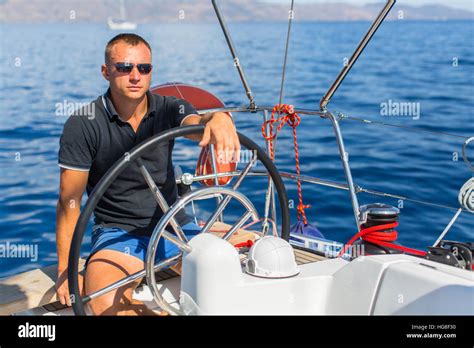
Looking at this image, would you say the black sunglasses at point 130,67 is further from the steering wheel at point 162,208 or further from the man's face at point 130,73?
the steering wheel at point 162,208

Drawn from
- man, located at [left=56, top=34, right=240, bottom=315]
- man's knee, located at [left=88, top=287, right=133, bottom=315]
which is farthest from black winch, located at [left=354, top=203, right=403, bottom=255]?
man's knee, located at [left=88, top=287, right=133, bottom=315]

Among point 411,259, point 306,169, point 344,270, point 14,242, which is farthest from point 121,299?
point 306,169

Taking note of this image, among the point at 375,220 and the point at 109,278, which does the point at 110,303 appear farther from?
the point at 375,220

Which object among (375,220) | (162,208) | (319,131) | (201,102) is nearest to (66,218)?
(162,208)

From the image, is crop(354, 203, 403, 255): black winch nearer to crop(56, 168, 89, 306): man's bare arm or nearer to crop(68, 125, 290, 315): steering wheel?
crop(68, 125, 290, 315): steering wheel

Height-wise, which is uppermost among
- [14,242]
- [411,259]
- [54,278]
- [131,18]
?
[131,18]

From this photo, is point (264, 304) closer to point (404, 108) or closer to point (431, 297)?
point (431, 297)

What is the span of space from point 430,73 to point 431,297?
14.3m

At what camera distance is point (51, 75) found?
15.8 meters

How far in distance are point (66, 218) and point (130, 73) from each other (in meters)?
0.46

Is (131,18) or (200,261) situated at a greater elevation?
(131,18)

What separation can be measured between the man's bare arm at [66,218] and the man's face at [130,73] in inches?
11.1
